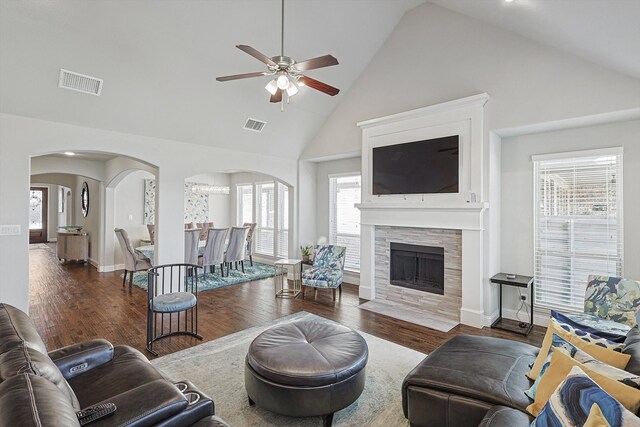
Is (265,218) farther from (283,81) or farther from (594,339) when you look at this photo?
(594,339)

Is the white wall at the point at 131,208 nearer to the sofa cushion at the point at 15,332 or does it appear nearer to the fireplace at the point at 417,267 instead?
the sofa cushion at the point at 15,332

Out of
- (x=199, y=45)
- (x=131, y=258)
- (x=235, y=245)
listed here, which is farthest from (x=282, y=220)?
(x=199, y=45)

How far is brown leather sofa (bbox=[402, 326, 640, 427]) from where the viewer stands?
5.62 ft

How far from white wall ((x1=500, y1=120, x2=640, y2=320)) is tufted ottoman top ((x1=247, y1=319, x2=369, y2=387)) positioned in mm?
2959

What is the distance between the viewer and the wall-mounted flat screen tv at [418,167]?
4.39 meters

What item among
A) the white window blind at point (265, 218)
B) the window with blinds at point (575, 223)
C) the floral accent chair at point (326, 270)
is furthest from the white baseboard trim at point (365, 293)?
the white window blind at point (265, 218)

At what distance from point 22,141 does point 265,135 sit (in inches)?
133

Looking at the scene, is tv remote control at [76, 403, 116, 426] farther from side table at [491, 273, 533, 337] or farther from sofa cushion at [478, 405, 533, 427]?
side table at [491, 273, 533, 337]

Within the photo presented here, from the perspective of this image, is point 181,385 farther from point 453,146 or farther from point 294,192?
point 294,192

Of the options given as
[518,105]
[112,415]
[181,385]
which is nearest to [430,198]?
[518,105]

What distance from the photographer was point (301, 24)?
13.7 feet

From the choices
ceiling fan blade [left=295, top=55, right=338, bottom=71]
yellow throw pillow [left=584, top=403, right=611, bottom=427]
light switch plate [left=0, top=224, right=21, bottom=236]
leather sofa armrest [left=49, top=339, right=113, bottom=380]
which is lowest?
leather sofa armrest [left=49, top=339, right=113, bottom=380]

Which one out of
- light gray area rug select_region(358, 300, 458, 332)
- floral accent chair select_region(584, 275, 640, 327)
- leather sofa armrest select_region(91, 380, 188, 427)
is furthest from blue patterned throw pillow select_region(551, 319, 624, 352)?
leather sofa armrest select_region(91, 380, 188, 427)

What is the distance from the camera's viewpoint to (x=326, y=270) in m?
5.46
